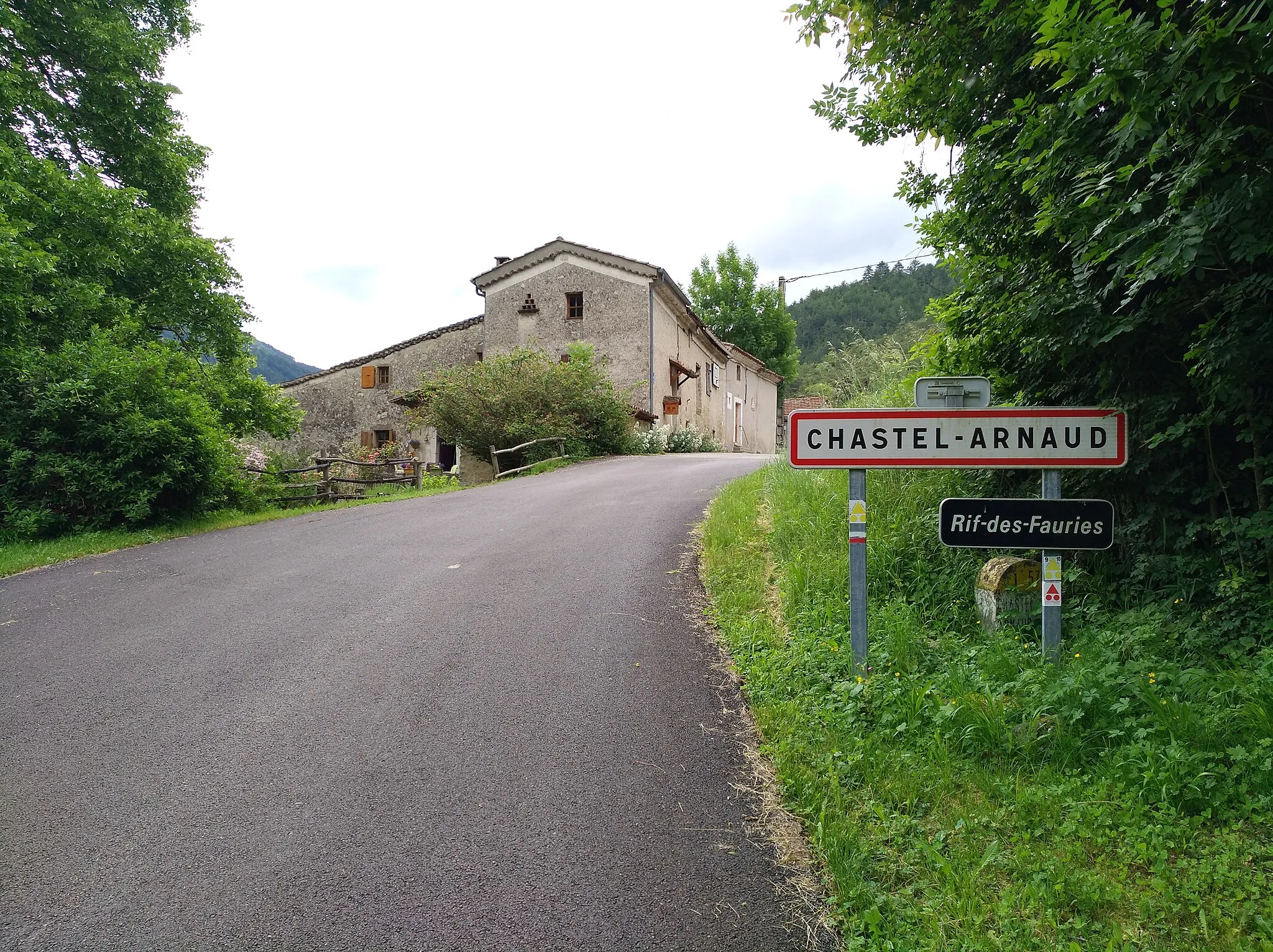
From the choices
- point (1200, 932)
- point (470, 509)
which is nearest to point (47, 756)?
point (1200, 932)

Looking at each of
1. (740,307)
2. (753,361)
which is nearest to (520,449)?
(753,361)

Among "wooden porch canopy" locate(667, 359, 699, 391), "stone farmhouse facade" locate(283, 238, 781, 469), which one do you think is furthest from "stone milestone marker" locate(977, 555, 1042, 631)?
"wooden porch canopy" locate(667, 359, 699, 391)

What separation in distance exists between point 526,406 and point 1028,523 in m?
18.3

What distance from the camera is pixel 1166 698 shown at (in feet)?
9.68

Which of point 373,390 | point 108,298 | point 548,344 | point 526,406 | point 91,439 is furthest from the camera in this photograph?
point 373,390

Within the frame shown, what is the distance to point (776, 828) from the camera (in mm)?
2789

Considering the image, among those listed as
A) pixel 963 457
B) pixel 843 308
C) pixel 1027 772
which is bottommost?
pixel 1027 772

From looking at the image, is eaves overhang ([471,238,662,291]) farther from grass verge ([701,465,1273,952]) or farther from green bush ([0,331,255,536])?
grass verge ([701,465,1273,952])

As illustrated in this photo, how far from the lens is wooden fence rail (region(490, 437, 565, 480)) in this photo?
18.7 metres

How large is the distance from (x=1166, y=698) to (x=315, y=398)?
3308 centimetres

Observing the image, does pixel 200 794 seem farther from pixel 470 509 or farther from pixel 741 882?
pixel 470 509

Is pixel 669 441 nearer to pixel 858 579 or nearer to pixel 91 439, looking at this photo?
pixel 91 439

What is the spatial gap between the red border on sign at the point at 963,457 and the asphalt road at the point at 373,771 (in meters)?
1.62

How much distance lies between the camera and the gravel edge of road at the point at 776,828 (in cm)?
229
